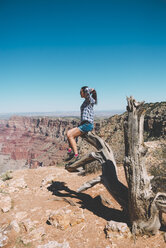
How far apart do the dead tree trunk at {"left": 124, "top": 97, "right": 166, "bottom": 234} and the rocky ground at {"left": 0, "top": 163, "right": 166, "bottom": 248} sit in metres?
0.33

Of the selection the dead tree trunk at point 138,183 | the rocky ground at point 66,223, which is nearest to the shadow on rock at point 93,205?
the rocky ground at point 66,223

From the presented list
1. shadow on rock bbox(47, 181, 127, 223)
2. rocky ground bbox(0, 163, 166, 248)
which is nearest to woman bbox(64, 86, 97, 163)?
rocky ground bbox(0, 163, 166, 248)

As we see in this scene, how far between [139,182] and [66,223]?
2228 mm

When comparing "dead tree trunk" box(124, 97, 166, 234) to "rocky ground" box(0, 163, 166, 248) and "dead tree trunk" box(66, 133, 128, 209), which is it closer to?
"rocky ground" box(0, 163, 166, 248)

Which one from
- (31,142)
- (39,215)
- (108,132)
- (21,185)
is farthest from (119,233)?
(31,142)

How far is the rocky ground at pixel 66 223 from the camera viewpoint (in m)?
3.76

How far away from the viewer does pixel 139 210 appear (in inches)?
150

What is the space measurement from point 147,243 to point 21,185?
629 cm

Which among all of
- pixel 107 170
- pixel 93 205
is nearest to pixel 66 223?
pixel 93 205

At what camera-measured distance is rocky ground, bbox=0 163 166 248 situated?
3760mm

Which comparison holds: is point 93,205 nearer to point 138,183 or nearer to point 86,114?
point 138,183

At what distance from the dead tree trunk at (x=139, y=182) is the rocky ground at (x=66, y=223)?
0.33m

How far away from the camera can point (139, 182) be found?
3783 mm

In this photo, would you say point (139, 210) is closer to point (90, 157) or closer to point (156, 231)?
point (156, 231)
